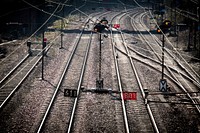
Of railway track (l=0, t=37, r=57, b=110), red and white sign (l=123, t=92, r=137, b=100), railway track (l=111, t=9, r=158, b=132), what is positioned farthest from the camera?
railway track (l=0, t=37, r=57, b=110)

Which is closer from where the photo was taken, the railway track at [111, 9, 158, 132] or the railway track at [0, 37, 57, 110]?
the railway track at [111, 9, 158, 132]

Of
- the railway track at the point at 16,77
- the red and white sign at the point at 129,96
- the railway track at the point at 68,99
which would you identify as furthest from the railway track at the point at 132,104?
the railway track at the point at 16,77

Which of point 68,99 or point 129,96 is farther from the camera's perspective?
point 68,99

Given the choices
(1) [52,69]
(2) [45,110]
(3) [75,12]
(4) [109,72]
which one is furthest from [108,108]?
(3) [75,12]

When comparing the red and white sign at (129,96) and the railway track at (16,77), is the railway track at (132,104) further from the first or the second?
the railway track at (16,77)

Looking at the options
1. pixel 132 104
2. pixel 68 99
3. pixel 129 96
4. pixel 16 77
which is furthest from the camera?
pixel 16 77

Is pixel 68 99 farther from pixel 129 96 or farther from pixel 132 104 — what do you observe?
pixel 132 104

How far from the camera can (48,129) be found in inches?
614

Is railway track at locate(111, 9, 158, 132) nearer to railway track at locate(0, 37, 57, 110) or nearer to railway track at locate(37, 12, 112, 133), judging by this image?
railway track at locate(37, 12, 112, 133)

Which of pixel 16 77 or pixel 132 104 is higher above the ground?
pixel 16 77

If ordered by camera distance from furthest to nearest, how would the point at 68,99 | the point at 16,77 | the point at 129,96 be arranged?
the point at 16,77
the point at 68,99
the point at 129,96

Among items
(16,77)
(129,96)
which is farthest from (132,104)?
(16,77)

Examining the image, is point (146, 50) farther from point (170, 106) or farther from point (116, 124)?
point (116, 124)

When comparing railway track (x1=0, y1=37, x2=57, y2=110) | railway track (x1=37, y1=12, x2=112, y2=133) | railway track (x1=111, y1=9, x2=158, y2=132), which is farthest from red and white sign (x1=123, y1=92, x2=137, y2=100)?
railway track (x1=0, y1=37, x2=57, y2=110)
